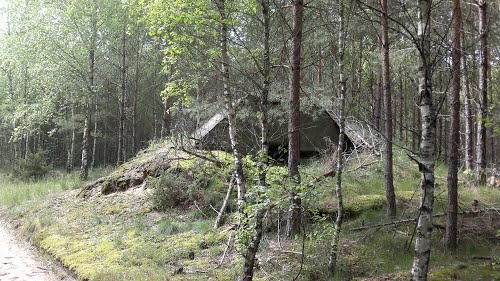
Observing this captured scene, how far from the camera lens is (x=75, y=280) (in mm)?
7922

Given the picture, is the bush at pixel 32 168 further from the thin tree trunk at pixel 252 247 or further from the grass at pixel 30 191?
the thin tree trunk at pixel 252 247

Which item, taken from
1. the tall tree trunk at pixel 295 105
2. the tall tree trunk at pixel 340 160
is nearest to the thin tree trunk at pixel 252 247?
the tall tree trunk at pixel 340 160

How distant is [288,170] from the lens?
739cm

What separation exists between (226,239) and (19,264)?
5017 millimetres

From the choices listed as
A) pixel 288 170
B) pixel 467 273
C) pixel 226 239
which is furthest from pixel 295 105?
pixel 467 273

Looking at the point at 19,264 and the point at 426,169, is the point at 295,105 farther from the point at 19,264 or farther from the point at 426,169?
the point at 19,264

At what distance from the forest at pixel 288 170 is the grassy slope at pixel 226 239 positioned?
0.14ft

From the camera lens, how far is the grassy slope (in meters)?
6.64

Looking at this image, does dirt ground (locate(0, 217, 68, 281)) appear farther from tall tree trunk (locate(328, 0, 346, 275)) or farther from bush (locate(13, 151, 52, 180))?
bush (locate(13, 151, 52, 180))

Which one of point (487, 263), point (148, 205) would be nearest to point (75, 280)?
point (148, 205)

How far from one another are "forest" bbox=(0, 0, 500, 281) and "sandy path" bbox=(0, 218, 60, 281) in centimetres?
47

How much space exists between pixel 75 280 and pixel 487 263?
25.3 feet

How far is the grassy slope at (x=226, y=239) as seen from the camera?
21.8 ft

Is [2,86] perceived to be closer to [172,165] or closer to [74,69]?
[74,69]
